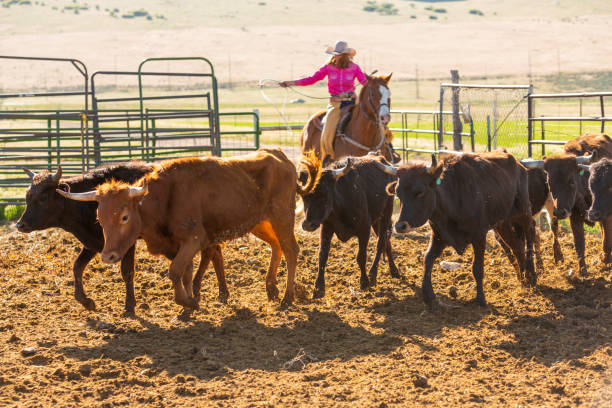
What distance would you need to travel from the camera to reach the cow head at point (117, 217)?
21.2ft

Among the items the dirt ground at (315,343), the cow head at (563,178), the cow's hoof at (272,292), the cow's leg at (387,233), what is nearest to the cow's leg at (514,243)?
the dirt ground at (315,343)

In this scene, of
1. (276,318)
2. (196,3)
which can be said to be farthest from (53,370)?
(196,3)

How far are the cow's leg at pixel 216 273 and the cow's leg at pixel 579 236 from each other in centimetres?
388

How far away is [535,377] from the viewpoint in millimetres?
5371

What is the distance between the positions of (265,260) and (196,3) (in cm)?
13502

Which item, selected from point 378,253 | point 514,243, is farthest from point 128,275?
point 514,243

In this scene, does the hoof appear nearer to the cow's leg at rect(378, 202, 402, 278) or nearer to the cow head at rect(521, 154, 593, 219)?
the cow's leg at rect(378, 202, 402, 278)

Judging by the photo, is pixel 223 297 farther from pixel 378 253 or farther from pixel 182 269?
pixel 378 253

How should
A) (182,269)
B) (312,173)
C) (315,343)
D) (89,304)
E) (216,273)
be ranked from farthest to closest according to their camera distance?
(312,173)
(216,273)
(89,304)
(182,269)
(315,343)

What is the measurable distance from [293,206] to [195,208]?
4.47 ft

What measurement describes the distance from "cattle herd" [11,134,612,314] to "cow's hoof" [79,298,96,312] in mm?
11

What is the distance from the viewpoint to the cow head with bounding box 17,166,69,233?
25.3 ft

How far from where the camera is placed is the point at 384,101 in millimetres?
11125

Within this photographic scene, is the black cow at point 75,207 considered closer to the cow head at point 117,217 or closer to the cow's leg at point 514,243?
the cow head at point 117,217
